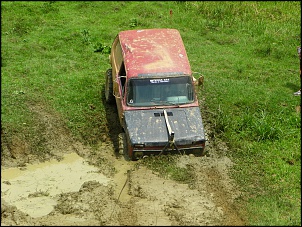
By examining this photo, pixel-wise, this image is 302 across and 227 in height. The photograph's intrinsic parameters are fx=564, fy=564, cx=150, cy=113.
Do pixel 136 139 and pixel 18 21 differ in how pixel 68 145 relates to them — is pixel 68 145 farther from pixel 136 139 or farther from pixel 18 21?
pixel 18 21

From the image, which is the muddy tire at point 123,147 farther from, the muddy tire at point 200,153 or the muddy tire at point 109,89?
the muddy tire at point 109,89

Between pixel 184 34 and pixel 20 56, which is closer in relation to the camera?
pixel 20 56

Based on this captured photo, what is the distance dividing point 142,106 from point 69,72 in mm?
4323

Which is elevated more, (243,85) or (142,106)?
(142,106)

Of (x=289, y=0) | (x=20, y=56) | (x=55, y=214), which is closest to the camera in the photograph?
(x=55, y=214)

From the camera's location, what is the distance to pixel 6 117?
12703mm

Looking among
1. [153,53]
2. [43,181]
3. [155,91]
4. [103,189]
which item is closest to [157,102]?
[155,91]

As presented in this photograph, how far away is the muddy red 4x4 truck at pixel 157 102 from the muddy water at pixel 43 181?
38.6 inches

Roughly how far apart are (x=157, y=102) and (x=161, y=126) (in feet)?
1.98

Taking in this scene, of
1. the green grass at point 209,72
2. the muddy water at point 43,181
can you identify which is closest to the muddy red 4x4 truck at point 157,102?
the muddy water at point 43,181

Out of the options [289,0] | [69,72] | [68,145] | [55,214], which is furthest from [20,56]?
[289,0]

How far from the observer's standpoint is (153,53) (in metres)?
12.6

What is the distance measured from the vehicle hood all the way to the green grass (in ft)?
3.63

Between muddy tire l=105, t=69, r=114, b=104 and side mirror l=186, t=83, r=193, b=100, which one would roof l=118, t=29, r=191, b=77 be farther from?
muddy tire l=105, t=69, r=114, b=104
